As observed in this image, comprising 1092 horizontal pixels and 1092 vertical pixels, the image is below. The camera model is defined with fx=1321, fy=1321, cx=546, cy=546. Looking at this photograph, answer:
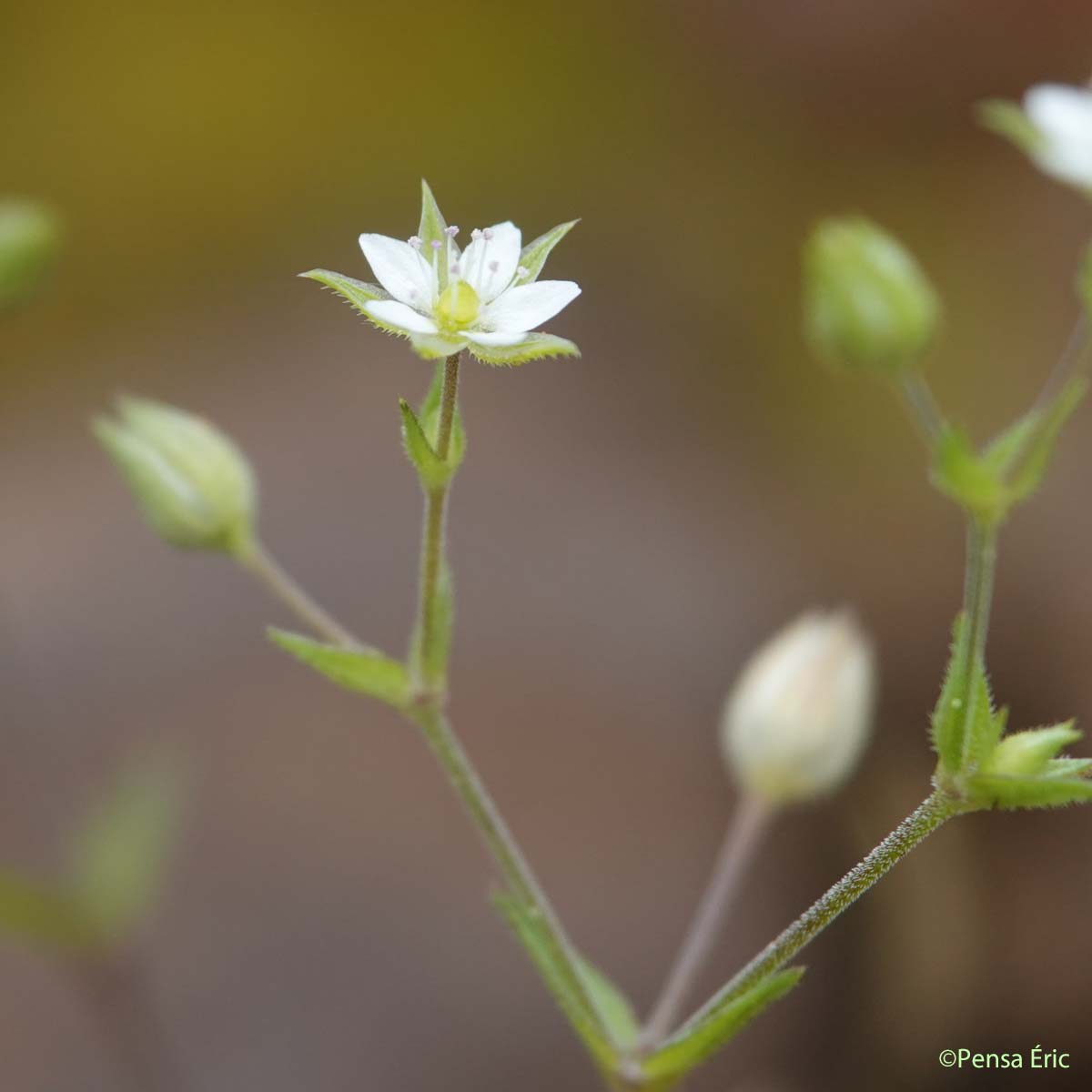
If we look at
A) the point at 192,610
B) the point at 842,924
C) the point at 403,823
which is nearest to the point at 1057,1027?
the point at 842,924

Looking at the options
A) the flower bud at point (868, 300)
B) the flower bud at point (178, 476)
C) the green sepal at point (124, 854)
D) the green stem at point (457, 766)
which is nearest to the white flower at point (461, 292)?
the green stem at point (457, 766)

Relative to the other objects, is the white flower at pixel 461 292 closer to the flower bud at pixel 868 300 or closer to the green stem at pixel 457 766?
the green stem at pixel 457 766

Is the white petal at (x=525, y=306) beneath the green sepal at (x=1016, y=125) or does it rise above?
beneath

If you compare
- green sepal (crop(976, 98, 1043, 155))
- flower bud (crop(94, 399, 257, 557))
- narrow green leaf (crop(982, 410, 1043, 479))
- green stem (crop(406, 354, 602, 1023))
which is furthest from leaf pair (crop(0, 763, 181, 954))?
green sepal (crop(976, 98, 1043, 155))

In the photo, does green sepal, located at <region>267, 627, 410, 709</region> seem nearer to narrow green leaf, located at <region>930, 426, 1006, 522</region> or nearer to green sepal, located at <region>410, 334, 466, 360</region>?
green sepal, located at <region>410, 334, 466, 360</region>

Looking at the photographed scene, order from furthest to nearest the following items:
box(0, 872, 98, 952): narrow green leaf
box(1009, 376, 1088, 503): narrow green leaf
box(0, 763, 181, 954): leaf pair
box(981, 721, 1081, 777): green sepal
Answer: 1. box(0, 763, 181, 954): leaf pair
2. box(0, 872, 98, 952): narrow green leaf
3. box(981, 721, 1081, 777): green sepal
4. box(1009, 376, 1088, 503): narrow green leaf

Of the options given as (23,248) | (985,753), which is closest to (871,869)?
(985,753)

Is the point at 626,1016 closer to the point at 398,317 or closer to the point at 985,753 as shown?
the point at 985,753
